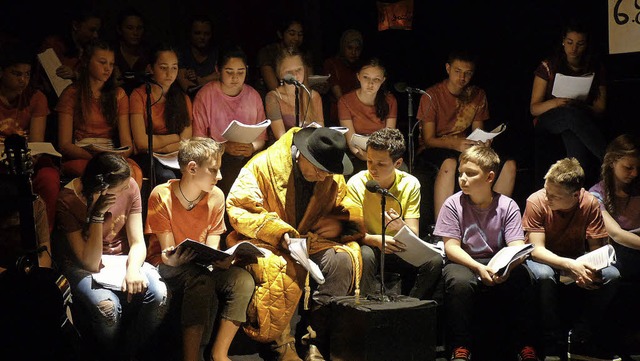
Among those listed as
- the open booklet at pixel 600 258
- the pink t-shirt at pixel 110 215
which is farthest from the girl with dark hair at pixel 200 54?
the open booklet at pixel 600 258

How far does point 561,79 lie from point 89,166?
3.34 m

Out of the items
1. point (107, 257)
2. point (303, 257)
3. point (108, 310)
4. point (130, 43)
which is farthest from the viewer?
point (130, 43)

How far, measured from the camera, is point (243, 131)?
18.6 ft

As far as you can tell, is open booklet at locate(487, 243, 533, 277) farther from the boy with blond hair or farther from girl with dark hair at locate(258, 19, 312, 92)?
girl with dark hair at locate(258, 19, 312, 92)

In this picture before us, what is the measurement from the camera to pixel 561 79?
620cm

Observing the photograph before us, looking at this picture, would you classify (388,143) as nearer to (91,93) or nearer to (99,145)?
(99,145)

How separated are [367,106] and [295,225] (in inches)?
66.9

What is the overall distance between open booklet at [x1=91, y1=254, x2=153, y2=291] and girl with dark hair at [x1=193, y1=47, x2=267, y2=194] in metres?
1.30

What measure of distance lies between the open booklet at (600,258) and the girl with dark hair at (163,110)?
2.62 metres

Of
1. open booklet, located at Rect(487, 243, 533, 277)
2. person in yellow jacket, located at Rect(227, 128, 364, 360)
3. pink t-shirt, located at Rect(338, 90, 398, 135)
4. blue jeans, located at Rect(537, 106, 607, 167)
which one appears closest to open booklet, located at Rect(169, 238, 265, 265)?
person in yellow jacket, located at Rect(227, 128, 364, 360)

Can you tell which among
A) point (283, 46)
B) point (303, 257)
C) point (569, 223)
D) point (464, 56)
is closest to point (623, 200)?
point (569, 223)


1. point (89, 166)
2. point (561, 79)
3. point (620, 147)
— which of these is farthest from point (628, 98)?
point (89, 166)

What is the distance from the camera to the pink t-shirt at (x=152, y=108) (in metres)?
5.84

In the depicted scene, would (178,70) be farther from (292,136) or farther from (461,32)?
(461,32)
